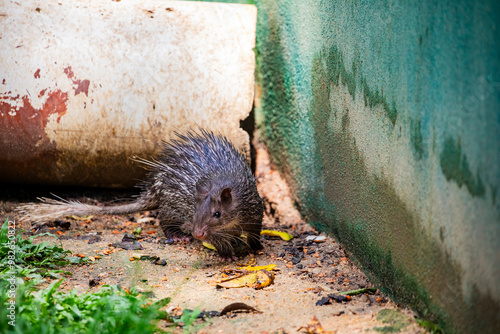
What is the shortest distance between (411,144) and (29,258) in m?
2.63

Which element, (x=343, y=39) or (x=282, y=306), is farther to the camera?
(x=343, y=39)

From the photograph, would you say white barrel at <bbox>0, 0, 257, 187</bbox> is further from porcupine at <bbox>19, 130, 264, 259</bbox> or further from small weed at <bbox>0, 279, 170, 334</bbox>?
small weed at <bbox>0, 279, 170, 334</bbox>

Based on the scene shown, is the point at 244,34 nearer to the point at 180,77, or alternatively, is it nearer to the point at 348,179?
the point at 180,77

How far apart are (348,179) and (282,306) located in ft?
3.44

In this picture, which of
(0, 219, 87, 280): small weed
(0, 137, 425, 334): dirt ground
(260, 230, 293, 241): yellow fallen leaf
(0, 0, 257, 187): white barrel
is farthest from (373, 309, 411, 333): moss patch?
(0, 0, 257, 187): white barrel

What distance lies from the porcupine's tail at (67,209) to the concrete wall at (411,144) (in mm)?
1582

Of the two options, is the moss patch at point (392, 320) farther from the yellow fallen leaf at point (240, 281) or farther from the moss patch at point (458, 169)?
the yellow fallen leaf at point (240, 281)

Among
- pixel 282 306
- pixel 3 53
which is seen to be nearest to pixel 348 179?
pixel 282 306

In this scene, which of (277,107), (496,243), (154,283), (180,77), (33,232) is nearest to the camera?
(496,243)

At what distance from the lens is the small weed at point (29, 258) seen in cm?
336

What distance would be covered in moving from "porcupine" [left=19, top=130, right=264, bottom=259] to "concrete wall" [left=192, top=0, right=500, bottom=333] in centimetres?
65

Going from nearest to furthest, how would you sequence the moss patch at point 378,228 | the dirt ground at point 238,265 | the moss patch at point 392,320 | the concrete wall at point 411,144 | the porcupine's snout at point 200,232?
1. the concrete wall at point 411,144
2. the moss patch at point 378,228
3. the moss patch at point 392,320
4. the dirt ground at point 238,265
5. the porcupine's snout at point 200,232

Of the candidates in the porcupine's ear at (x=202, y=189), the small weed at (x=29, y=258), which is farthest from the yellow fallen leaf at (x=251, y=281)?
the small weed at (x=29, y=258)

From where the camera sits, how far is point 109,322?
2.57 meters
